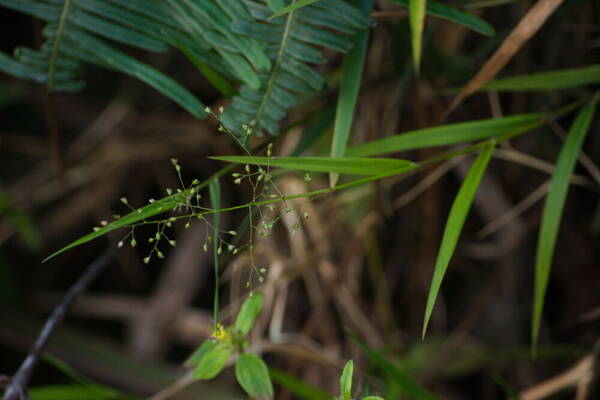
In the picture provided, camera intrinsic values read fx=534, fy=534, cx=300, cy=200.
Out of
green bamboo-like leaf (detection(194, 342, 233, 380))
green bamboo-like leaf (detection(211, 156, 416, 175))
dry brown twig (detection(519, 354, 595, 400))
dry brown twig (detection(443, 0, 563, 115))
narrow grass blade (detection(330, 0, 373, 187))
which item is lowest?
dry brown twig (detection(519, 354, 595, 400))

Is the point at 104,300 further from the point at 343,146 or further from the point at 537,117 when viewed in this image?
the point at 537,117

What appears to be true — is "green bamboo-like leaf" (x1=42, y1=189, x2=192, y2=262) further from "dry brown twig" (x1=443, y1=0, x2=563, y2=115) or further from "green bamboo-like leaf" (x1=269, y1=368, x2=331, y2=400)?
"dry brown twig" (x1=443, y1=0, x2=563, y2=115)

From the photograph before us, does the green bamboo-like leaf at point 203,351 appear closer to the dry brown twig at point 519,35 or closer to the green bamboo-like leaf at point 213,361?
the green bamboo-like leaf at point 213,361

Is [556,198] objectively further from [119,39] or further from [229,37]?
[119,39]

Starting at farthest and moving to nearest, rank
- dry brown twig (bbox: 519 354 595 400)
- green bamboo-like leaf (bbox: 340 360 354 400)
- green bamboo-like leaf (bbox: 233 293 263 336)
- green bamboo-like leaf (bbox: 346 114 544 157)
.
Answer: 1. dry brown twig (bbox: 519 354 595 400)
2. green bamboo-like leaf (bbox: 346 114 544 157)
3. green bamboo-like leaf (bbox: 233 293 263 336)
4. green bamboo-like leaf (bbox: 340 360 354 400)

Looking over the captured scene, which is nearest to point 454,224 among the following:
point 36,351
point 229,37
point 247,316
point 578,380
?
point 247,316

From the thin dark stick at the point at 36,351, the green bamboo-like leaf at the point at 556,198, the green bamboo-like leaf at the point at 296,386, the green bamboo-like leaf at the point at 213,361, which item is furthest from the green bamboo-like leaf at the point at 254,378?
the green bamboo-like leaf at the point at 556,198

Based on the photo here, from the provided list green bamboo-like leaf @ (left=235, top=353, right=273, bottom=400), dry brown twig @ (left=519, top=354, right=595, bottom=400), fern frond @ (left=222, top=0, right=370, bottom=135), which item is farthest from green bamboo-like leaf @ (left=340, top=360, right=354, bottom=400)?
dry brown twig @ (left=519, top=354, right=595, bottom=400)
